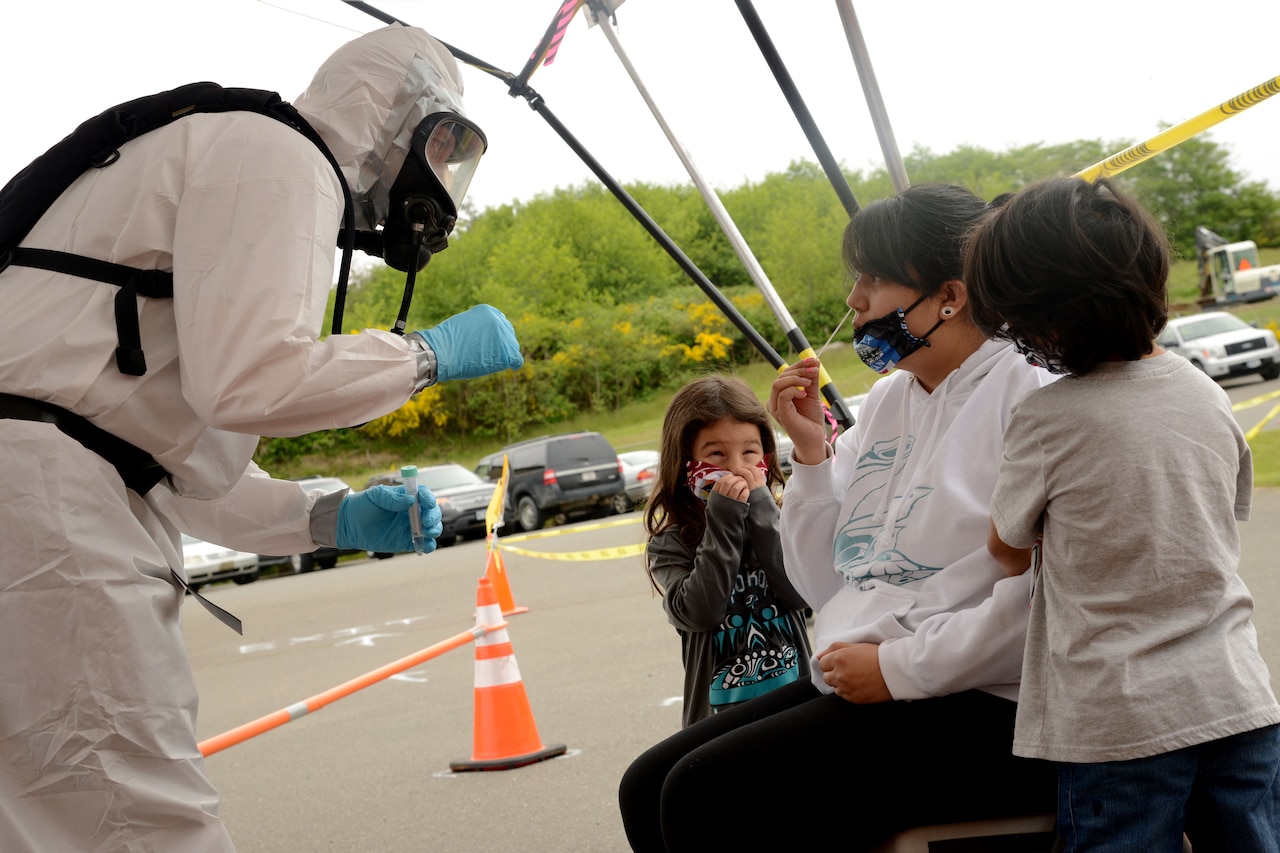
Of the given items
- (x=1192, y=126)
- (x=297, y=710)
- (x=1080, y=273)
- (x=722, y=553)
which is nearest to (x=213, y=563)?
(x=297, y=710)

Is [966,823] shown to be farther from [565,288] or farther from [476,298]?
[565,288]

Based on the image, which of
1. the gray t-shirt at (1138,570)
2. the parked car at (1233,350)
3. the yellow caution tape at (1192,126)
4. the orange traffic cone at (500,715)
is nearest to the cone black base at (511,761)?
the orange traffic cone at (500,715)

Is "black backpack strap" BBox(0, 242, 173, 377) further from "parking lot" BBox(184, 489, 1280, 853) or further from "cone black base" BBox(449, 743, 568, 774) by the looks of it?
"cone black base" BBox(449, 743, 568, 774)

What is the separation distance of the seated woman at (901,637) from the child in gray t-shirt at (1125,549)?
22cm

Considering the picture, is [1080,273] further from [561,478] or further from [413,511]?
[561,478]

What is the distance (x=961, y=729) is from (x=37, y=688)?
163 cm

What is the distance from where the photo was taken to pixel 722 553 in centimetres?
277

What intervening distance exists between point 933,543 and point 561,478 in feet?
57.3

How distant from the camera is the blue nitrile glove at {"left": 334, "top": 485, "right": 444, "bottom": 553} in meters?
2.73

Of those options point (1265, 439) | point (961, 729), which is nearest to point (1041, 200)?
point (961, 729)

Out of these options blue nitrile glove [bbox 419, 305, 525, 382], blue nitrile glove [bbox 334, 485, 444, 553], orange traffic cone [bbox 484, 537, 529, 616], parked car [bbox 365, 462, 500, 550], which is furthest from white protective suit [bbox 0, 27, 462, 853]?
parked car [bbox 365, 462, 500, 550]

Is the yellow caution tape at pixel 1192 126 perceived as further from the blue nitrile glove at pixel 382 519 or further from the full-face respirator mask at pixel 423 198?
the blue nitrile glove at pixel 382 519

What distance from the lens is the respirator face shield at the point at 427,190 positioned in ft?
7.88

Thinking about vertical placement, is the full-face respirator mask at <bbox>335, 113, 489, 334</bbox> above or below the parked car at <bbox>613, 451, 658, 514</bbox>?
above
